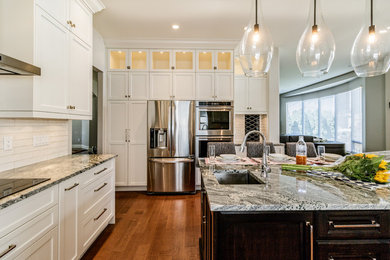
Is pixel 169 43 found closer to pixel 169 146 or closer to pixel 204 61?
pixel 204 61

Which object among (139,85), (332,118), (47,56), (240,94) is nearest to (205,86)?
(240,94)

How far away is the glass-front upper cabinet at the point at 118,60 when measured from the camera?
4.02 metres

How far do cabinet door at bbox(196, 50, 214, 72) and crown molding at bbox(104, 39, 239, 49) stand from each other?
0.12 meters

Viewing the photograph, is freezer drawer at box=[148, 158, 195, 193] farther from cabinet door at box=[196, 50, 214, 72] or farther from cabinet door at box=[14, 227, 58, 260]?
cabinet door at box=[14, 227, 58, 260]

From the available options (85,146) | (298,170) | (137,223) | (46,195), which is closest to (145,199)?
(137,223)

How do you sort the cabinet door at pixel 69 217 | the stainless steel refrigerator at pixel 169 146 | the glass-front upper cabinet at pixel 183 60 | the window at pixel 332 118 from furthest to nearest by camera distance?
the window at pixel 332 118 → the glass-front upper cabinet at pixel 183 60 → the stainless steel refrigerator at pixel 169 146 → the cabinet door at pixel 69 217

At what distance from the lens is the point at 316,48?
5.72 feet

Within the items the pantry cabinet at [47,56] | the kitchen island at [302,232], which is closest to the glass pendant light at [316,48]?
the kitchen island at [302,232]

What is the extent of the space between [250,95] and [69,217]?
3.69 metres

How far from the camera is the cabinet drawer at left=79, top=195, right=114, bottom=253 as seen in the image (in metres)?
1.89

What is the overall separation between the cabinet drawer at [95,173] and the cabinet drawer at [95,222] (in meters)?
0.31

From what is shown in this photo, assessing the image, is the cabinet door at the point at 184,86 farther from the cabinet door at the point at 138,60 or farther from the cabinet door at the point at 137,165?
the cabinet door at the point at 137,165

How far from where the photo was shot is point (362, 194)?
1.19m

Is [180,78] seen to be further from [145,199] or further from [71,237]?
[71,237]
